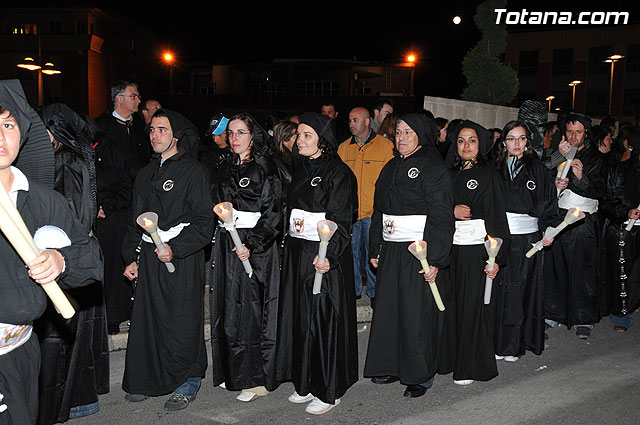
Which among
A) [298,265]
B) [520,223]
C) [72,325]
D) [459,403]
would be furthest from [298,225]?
[520,223]

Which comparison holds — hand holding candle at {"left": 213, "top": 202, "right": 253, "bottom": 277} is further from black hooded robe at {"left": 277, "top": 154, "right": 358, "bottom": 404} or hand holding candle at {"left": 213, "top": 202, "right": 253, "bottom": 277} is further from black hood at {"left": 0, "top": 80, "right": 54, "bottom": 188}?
black hood at {"left": 0, "top": 80, "right": 54, "bottom": 188}

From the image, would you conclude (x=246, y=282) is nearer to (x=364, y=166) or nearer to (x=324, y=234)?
(x=324, y=234)

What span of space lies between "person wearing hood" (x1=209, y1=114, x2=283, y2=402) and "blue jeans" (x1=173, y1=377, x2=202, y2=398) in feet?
0.57

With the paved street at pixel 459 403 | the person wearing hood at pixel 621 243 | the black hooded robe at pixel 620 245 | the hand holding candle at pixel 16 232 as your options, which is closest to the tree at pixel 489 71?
the person wearing hood at pixel 621 243

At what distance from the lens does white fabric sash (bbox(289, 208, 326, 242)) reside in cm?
511

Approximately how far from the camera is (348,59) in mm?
39844

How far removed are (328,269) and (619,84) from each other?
47949 mm

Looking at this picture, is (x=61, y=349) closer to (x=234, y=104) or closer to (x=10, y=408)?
(x=10, y=408)

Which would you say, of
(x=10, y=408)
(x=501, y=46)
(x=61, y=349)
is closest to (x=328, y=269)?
(x=61, y=349)

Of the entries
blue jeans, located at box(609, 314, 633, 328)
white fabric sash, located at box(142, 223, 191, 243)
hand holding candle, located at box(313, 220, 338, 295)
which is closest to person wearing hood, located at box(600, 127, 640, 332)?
blue jeans, located at box(609, 314, 633, 328)

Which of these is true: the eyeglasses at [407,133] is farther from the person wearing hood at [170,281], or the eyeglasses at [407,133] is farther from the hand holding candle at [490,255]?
the person wearing hood at [170,281]

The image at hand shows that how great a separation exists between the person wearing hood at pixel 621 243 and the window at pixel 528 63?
4431 centimetres

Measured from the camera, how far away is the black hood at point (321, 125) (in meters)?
5.17

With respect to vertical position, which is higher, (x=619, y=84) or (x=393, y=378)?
(x=619, y=84)
